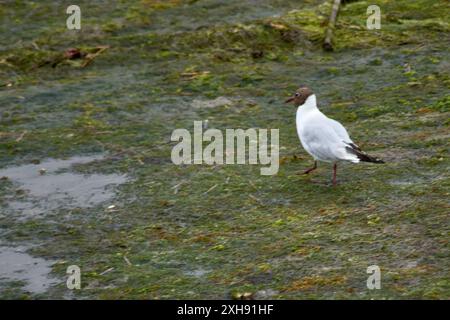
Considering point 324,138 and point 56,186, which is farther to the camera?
point 56,186

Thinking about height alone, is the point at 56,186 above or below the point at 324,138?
below

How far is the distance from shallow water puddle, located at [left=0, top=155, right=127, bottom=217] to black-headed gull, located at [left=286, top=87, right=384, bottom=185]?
183 cm

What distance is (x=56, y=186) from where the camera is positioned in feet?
31.2

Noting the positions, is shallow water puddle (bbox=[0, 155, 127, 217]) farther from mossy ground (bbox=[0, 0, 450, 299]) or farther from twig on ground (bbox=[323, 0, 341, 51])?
twig on ground (bbox=[323, 0, 341, 51])

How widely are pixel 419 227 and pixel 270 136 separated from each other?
290cm

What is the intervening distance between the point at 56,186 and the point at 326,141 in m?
2.68

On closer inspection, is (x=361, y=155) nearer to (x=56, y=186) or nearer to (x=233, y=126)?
(x=233, y=126)

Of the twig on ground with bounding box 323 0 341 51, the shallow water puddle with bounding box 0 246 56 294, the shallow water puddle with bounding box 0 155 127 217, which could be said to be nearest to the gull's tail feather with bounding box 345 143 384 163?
the shallow water puddle with bounding box 0 155 127 217

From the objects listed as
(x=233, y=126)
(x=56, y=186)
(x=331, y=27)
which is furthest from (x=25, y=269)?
(x=331, y=27)

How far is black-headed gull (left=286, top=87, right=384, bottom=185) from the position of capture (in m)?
8.64

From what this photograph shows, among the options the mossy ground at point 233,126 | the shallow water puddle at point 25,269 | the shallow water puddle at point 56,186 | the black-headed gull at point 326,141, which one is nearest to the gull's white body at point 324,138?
the black-headed gull at point 326,141

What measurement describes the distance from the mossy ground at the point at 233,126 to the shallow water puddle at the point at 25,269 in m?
0.11
